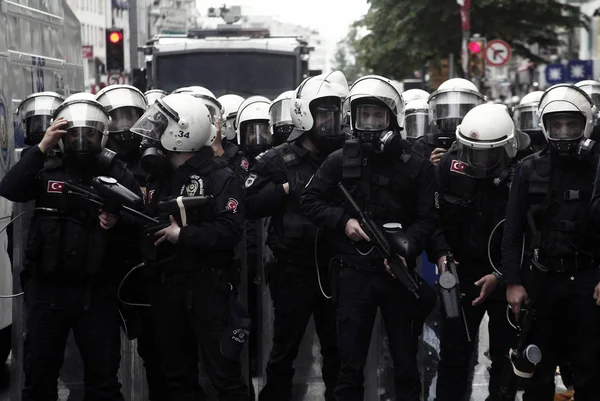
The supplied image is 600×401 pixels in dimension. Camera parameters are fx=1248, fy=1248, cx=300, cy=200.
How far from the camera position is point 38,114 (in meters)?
7.85

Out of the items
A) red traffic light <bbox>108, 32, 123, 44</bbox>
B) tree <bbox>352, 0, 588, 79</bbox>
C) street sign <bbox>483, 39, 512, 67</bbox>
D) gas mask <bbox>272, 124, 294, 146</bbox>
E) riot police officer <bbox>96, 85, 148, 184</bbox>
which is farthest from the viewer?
tree <bbox>352, 0, 588, 79</bbox>

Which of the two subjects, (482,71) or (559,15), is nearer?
(482,71)

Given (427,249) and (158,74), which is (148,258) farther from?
(158,74)

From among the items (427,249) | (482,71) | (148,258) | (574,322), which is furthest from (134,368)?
(482,71)

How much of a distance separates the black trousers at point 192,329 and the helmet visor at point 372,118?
1.15 m

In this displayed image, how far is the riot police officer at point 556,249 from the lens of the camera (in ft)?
21.3

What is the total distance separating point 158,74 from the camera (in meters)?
17.1

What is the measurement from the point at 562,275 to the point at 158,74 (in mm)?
11301

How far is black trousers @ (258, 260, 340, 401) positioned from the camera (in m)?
7.52

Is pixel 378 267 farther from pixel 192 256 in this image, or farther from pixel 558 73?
pixel 558 73

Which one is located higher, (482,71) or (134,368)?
(482,71)

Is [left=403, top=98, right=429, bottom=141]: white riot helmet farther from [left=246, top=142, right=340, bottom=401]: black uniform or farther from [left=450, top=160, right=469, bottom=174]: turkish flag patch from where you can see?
[left=246, top=142, right=340, bottom=401]: black uniform

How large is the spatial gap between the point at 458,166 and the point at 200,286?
178 centimetres

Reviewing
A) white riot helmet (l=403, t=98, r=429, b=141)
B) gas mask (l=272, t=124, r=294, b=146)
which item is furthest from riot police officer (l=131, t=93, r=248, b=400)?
white riot helmet (l=403, t=98, r=429, b=141)
